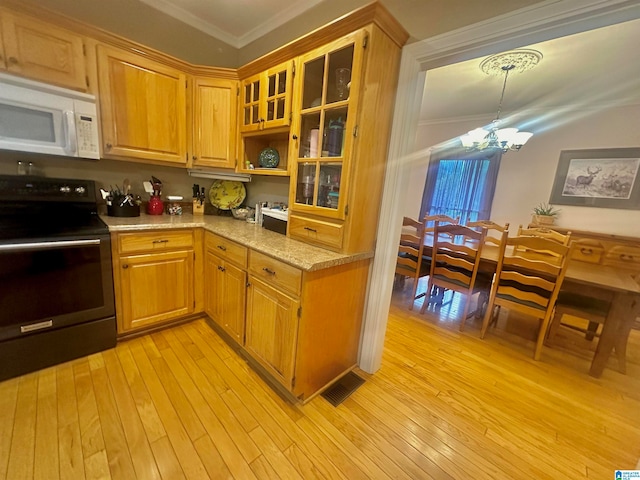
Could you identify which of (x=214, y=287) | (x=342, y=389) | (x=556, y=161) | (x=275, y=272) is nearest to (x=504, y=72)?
(x=556, y=161)

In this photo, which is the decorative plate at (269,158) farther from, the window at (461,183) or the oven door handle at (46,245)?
the window at (461,183)

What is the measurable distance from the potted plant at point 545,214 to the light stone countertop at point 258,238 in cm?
356

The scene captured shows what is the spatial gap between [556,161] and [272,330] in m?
4.65

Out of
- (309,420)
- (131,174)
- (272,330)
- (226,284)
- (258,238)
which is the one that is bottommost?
(309,420)

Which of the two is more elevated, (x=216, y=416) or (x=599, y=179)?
(x=599, y=179)

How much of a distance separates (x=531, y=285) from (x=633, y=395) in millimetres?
920

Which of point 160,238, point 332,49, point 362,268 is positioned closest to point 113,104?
point 160,238

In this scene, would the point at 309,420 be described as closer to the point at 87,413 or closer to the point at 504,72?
the point at 87,413

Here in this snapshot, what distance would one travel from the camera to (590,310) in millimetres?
2115

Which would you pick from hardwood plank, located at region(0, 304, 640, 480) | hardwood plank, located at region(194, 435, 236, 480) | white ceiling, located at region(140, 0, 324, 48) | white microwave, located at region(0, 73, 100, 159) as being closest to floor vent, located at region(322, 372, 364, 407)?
hardwood plank, located at region(0, 304, 640, 480)

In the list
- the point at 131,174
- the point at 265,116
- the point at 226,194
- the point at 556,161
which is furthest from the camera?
the point at 556,161

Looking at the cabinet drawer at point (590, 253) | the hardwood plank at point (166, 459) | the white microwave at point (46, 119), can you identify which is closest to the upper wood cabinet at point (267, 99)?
the white microwave at point (46, 119)

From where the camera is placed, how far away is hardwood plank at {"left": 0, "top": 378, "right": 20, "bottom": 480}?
1.12 m

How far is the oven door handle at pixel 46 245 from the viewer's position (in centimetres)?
141
